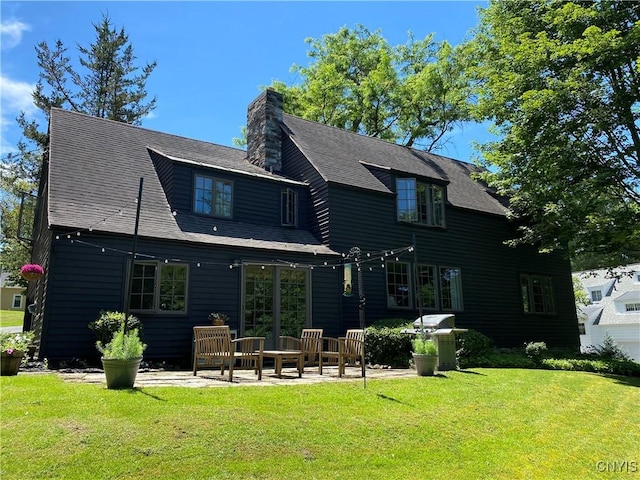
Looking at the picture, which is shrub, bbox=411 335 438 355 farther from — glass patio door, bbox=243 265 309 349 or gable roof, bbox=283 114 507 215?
gable roof, bbox=283 114 507 215

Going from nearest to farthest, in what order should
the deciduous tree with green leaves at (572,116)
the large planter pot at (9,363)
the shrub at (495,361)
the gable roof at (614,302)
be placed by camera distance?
the large planter pot at (9,363), the shrub at (495,361), the deciduous tree with green leaves at (572,116), the gable roof at (614,302)

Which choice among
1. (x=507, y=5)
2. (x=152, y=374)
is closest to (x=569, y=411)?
(x=152, y=374)

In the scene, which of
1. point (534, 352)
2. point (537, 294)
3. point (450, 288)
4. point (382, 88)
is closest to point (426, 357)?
point (534, 352)

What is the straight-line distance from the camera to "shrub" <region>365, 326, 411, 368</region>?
11.5m

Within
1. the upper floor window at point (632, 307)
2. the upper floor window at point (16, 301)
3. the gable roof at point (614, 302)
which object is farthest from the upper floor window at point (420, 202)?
the upper floor window at point (16, 301)

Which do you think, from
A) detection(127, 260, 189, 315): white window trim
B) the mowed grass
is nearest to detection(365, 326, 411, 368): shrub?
the mowed grass

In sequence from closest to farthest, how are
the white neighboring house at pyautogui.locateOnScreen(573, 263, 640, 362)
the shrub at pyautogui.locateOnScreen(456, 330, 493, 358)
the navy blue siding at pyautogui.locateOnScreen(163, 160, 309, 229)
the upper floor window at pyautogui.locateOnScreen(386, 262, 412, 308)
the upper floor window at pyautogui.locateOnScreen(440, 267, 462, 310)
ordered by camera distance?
the shrub at pyautogui.locateOnScreen(456, 330, 493, 358), the navy blue siding at pyautogui.locateOnScreen(163, 160, 309, 229), the upper floor window at pyautogui.locateOnScreen(386, 262, 412, 308), the upper floor window at pyautogui.locateOnScreen(440, 267, 462, 310), the white neighboring house at pyautogui.locateOnScreen(573, 263, 640, 362)

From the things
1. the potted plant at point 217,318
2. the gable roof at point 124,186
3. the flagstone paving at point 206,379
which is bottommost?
the flagstone paving at point 206,379

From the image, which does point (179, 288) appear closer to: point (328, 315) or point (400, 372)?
point (328, 315)

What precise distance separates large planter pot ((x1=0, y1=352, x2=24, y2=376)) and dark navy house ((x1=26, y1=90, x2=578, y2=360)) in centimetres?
151

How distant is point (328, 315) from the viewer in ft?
42.6

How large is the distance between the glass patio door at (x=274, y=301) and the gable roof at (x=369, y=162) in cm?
342

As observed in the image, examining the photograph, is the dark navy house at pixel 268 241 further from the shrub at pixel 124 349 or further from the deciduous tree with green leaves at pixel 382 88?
the deciduous tree with green leaves at pixel 382 88

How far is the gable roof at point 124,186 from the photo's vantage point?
1051 cm
